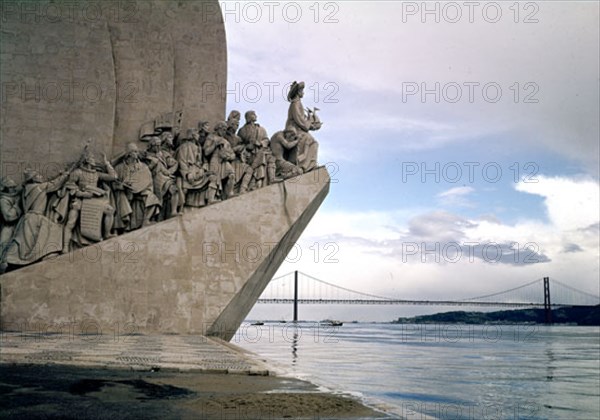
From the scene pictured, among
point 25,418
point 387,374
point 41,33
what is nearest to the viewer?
point 25,418

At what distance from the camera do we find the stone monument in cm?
1039

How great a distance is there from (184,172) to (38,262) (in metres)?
2.64

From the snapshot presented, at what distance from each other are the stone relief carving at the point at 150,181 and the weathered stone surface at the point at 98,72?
18.1 inches

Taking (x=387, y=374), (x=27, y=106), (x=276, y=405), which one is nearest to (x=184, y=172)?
(x=27, y=106)

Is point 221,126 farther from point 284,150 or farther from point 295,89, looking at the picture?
point 295,89

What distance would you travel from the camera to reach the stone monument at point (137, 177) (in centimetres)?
1039

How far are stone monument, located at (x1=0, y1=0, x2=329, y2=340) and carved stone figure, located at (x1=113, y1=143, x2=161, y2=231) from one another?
19 mm

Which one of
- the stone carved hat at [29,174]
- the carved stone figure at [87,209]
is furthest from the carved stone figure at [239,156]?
the stone carved hat at [29,174]

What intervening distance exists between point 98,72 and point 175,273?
4.03 meters

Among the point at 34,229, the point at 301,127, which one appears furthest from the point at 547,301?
the point at 34,229

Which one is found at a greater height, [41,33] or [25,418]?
[41,33]

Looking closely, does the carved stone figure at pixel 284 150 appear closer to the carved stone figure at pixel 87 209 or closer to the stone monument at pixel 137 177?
the stone monument at pixel 137 177

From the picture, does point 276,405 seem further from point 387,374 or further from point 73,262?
point 73,262

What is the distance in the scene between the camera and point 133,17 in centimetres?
1262
